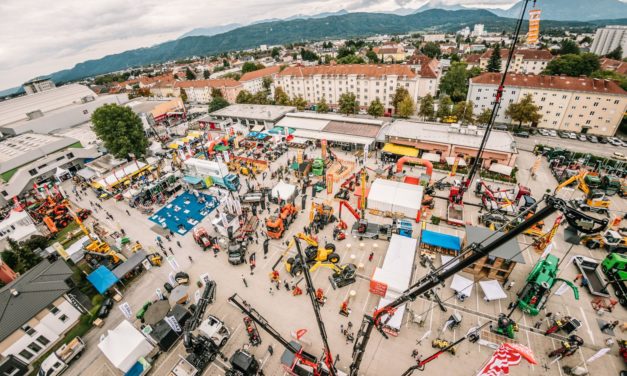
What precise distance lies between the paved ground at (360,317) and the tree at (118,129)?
77.3 ft

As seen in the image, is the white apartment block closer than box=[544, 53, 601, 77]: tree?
No

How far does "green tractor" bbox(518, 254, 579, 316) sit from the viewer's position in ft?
52.9

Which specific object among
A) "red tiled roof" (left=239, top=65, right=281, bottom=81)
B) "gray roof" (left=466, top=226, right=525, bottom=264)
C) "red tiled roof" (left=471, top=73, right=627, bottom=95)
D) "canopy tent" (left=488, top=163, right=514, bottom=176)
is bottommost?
"canopy tent" (left=488, top=163, right=514, bottom=176)

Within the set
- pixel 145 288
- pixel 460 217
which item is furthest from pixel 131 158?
pixel 460 217

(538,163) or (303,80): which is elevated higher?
(303,80)

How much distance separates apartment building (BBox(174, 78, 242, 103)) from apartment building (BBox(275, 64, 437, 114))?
1557 cm

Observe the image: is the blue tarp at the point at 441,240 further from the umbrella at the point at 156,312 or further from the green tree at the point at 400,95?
the green tree at the point at 400,95

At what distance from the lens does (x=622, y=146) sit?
119 feet

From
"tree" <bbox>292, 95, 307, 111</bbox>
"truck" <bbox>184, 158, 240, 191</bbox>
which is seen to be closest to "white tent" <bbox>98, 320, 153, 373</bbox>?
"truck" <bbox>184, 158, 240, 191</bbox>

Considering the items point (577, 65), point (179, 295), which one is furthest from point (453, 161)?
point (577, 65)

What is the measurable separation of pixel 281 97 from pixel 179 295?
4939 cm

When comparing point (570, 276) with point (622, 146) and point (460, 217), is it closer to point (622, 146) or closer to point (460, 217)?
point (460, 217)

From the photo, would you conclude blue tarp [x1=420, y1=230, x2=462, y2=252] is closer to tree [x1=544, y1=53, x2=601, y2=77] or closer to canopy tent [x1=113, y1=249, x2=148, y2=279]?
canopy tent [x1=113, y1=249, x2=148, y2=279]

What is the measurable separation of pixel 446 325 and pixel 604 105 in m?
45.8
